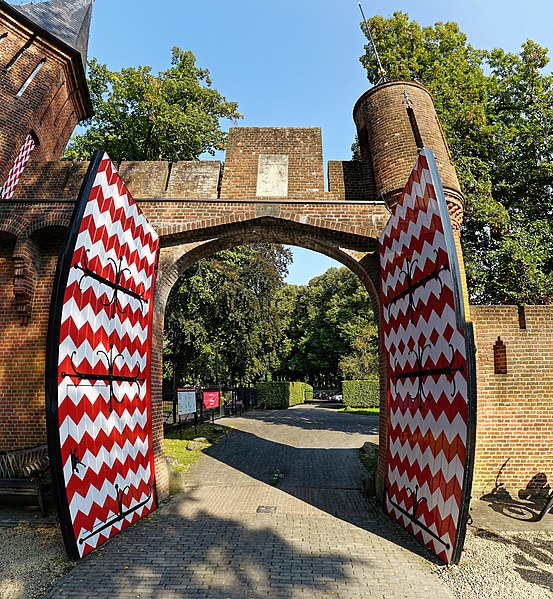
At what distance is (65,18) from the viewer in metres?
11.6

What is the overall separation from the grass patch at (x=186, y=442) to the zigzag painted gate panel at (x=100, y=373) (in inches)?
136

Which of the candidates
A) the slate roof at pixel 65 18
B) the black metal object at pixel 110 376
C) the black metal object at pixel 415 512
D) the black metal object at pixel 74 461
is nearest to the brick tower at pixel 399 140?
the black metal object at pixel 415 512

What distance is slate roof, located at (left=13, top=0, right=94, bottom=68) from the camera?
10516 mm

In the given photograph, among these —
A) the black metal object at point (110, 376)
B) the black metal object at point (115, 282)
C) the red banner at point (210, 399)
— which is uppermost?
the black metal object at point (115, 282)

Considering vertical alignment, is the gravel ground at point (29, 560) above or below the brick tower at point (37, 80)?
below

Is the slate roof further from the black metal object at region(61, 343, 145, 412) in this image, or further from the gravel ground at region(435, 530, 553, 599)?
the gravel ground at region(435, 530, 553, 599)

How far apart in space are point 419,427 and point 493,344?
2.91 meters

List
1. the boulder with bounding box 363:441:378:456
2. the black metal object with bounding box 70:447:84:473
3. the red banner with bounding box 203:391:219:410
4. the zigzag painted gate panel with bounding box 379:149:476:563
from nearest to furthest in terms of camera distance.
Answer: the zigzag painted gate panel with bounding box 379:149:476:563 → the black metal object with bounding box 70:447:84:473 → the boulder with bounding box 363:441:378:456 → the red banner with bounding box 203:391:219:410

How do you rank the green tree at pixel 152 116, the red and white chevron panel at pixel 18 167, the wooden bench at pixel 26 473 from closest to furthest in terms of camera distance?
the wooden bench at pixel 26 473 < the red and white chevron panel at pixel 18 167 < the green tree at pixel 152 116

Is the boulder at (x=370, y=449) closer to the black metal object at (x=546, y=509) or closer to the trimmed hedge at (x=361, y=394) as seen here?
the black metal object at (x=546, y=509)

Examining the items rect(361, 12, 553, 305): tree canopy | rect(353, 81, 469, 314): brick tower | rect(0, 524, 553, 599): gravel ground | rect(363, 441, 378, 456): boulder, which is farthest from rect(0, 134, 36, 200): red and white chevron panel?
rect(361, 12, 553, 305): tree canopy

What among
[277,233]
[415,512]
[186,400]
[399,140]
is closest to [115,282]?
[277,233]

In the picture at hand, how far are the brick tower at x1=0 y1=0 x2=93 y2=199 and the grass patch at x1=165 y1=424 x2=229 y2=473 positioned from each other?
667 cm

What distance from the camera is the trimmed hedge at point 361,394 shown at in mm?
29328
